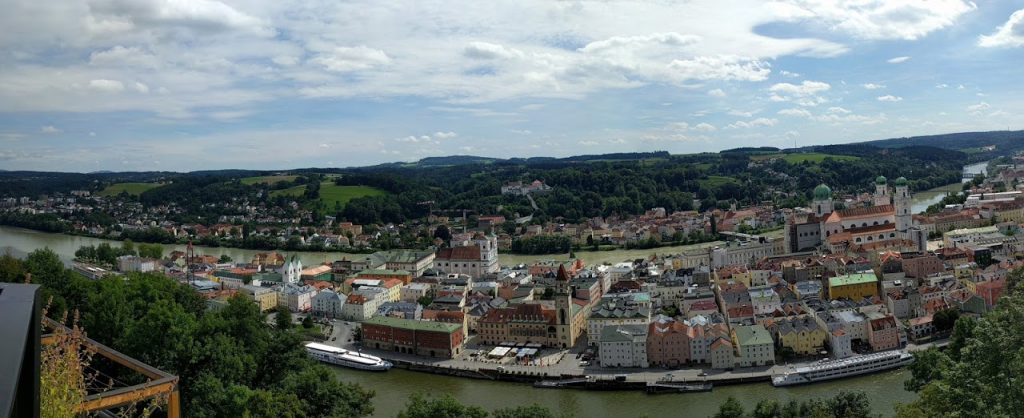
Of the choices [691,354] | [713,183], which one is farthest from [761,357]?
[713,183]

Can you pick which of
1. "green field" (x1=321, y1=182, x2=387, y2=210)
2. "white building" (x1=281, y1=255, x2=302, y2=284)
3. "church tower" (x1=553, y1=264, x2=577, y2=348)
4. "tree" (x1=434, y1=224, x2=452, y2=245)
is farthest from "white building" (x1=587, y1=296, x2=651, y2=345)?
"green field" (x1=321, y1=182, x2=387, y2=210)

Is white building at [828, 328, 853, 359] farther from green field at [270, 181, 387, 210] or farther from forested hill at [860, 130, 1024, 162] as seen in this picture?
forested hill at [860, 130, 1024, 162]

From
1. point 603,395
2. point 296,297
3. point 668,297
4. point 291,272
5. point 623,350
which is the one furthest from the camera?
point 291,272

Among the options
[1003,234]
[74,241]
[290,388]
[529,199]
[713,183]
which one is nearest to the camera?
[290,388]

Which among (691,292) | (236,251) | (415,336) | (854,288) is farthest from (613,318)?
(236,251)

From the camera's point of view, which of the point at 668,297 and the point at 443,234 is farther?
the point at 443,234

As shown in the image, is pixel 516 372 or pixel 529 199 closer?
pixel 516 372

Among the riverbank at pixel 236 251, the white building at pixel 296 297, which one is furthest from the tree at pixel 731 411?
the riverbank at pixel 236 251

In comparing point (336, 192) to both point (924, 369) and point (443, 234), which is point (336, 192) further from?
point (924, 369)

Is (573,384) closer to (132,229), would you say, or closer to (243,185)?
(132,229)
